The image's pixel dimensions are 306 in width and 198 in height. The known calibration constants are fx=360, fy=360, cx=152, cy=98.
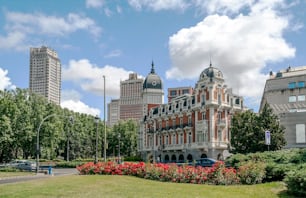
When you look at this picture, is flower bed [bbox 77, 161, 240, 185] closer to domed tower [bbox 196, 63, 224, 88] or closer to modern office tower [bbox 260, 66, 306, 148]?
domed tower [bbox 196, 63, 224, 88]

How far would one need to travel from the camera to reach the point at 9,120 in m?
49.0

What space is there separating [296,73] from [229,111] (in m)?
16.2

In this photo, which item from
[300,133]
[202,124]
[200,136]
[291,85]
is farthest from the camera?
[291,85]

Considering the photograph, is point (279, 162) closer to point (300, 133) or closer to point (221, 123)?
point (300, 133)

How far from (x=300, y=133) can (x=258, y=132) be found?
20.1 ft

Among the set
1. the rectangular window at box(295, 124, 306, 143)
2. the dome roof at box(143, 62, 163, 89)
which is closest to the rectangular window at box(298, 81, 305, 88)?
the rectangular window at box(295, 124, 306, 143)

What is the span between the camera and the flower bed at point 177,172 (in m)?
17.5

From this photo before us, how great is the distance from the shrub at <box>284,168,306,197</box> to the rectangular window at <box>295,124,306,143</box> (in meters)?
32.6

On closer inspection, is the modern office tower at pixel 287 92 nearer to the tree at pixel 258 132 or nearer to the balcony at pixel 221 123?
the balcony at pixel 221 123

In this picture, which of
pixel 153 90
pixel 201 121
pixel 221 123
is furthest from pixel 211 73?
pixel 153 90

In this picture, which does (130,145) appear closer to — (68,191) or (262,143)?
(262,143)

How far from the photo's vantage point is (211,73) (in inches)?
2361

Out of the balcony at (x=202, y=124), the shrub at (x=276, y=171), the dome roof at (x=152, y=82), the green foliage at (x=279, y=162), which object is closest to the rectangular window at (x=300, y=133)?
→ the balcony at (x=202, y=124)

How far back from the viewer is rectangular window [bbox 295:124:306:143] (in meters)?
43.7
